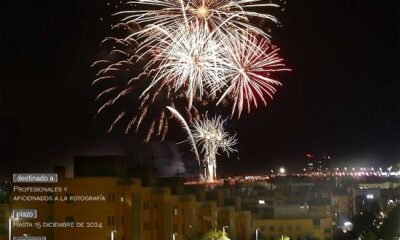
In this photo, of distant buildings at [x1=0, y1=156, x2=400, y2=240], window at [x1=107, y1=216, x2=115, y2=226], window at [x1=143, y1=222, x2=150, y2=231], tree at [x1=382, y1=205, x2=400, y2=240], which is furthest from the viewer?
tree at [x1=382, y1=205, x2=400, y2=240]

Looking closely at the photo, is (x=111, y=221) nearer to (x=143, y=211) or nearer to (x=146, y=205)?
(x=143, y=211)

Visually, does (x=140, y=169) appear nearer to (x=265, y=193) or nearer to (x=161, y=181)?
(x=161, y=181)

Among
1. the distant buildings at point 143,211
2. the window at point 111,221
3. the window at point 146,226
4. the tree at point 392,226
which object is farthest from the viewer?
A: the tree at point 392,226

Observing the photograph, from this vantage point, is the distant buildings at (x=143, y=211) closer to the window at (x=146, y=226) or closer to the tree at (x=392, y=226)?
the window at (x=146, y=226)

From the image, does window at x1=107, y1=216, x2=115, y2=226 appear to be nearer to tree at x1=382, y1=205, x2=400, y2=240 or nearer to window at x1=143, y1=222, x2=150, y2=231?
window at x1=143, y1=222, x2=150, y2=231

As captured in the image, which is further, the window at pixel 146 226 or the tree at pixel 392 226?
the tree at pixel 392 226

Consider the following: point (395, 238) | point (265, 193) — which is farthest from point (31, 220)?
point (265, 193)

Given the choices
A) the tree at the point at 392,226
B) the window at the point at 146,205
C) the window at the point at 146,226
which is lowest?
the tree at the point at 392,226

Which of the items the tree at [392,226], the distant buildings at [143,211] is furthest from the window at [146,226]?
the tree at [392,226]

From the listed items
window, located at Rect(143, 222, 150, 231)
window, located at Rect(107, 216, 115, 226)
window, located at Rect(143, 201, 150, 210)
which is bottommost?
window, located at Rect(143, 222, 150, 231)

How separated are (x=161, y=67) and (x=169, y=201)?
796cm

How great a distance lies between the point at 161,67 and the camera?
20516 mm

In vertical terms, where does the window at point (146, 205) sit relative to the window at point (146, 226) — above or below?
above

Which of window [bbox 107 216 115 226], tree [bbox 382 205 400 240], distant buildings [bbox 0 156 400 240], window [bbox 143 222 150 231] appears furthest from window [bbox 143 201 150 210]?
tree [bbox 382 205 400 240]
